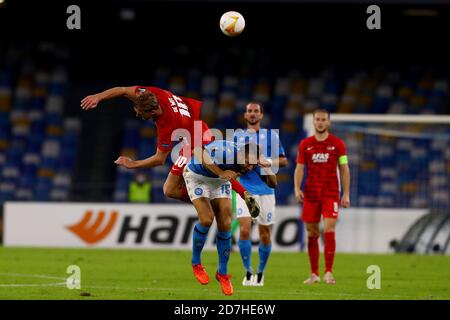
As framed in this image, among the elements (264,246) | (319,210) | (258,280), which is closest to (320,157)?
(319,210)

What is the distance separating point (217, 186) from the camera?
11.8m

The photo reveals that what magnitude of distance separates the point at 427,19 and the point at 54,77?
10760mm

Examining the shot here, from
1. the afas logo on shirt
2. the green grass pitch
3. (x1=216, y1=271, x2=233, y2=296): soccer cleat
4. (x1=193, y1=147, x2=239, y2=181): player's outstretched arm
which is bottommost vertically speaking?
the green grass pitch

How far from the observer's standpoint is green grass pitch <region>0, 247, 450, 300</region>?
11.4 m

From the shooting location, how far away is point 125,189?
28766 mm

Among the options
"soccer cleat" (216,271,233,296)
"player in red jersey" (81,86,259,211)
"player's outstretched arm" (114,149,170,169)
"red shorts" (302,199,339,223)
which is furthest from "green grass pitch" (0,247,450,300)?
"player's outstretched arm" (114,149,170,169)

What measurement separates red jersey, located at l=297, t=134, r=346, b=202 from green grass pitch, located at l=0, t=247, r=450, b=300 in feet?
3.72

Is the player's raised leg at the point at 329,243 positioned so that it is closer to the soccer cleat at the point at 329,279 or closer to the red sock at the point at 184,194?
the soccer cleat at the point at 329,279

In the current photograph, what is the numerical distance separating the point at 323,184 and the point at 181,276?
2.25 metres

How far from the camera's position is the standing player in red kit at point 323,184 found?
13789mm

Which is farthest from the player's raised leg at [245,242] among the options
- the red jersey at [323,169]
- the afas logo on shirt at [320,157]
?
the afas logo on shirt at [320,157]

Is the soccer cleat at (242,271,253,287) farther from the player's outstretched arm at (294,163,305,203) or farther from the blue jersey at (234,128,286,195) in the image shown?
the player's outstretched arm at (294,163,305,203)
